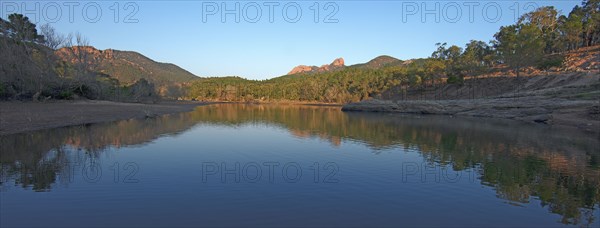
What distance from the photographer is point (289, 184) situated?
47.3 ft

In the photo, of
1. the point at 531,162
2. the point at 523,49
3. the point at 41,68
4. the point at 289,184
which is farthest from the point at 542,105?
the point at 41,68

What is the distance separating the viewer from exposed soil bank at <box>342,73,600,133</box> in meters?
41.9

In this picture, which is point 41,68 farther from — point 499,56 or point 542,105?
point 499,56

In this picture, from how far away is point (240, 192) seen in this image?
13.0 metres

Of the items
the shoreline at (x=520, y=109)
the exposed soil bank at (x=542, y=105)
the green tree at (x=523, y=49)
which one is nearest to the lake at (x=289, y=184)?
the shoreline at (x=520, y=109)

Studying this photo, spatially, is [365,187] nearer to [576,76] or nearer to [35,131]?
[35,131]

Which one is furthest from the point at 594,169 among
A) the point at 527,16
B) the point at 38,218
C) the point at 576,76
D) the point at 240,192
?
the point at 527,16

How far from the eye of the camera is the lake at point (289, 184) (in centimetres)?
1041

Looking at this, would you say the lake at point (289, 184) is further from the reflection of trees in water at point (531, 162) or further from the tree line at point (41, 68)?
the tree line at point (41, 68)

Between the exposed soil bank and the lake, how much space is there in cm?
2169

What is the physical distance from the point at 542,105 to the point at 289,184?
51719 mm

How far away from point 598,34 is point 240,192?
469 ft

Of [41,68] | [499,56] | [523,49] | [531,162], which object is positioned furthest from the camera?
[499,56]

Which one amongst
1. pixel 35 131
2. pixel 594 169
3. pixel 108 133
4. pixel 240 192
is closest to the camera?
pixel 240 192
